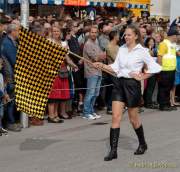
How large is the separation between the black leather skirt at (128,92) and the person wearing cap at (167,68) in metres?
4.68

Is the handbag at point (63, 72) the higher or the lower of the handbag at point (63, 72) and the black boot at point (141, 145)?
the higher

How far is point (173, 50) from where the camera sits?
1260cm

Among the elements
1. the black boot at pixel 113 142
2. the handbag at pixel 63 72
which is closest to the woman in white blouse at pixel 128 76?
the black boot at pixel 113 142

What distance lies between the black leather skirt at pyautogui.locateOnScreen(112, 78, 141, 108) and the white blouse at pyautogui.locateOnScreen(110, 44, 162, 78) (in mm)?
98

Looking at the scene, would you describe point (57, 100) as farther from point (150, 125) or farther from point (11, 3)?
point (11, 3)

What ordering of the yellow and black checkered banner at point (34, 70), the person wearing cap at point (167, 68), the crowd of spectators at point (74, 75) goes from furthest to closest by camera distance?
the person wearing cap at point (167, 68) < the crowd of spectators at point (74, 75) < the yellow and black checkered banner at point (34, 70)

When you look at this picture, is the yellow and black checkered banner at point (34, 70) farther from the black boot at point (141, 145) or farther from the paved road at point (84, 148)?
the black boot at point (141, 145)

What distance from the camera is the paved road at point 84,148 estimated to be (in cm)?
741

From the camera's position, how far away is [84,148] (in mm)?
8609

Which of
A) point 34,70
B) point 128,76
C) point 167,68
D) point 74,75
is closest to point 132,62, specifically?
point 128,76

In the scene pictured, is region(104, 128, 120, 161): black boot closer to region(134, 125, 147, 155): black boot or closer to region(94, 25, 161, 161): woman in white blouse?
region(94, 25, 161, 161): woman in white blouse

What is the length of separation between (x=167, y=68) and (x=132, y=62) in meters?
5.10

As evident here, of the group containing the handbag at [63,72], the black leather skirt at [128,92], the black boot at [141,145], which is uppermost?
the black leather skirt at [128,92]

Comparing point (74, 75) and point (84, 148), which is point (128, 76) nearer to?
point (84, 148)
